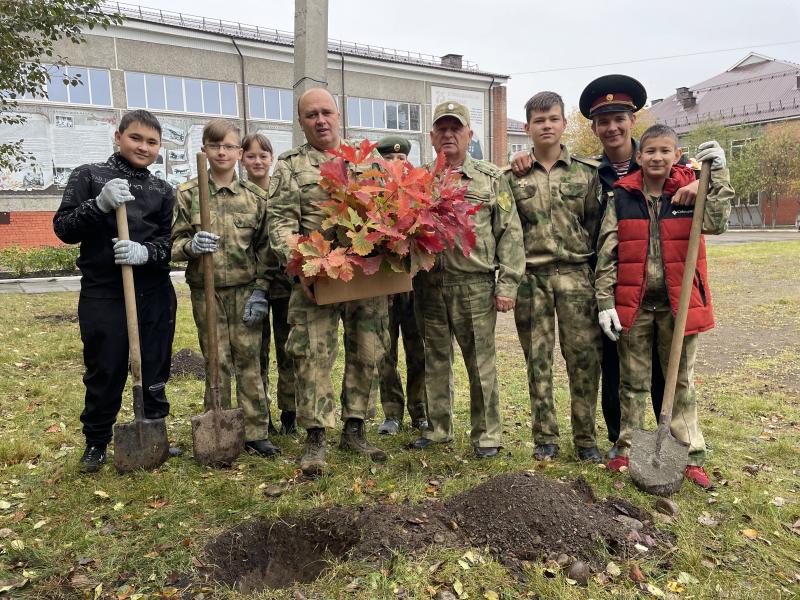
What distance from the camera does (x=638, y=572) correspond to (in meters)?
2.68

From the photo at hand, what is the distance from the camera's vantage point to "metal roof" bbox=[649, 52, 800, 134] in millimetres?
45156

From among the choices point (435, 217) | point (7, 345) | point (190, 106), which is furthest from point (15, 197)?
point (435, 217)

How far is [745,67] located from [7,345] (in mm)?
59665

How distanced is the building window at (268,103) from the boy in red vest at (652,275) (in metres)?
27.0

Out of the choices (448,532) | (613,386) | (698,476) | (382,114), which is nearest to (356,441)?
(448,532)

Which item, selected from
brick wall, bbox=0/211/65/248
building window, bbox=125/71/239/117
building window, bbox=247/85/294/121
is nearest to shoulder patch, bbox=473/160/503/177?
brick wall, bbox=0/211/65/248

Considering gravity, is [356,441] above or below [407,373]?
below

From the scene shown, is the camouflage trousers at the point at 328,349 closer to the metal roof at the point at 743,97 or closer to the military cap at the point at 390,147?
the military cap at the point at 390,147

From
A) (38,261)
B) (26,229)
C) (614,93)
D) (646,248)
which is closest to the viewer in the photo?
(646,248)

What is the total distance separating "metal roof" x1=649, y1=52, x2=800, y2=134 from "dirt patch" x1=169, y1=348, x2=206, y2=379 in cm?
4680

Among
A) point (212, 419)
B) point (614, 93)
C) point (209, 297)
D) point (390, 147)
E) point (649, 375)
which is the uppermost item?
point (614, 93)

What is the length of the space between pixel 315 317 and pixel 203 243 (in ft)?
2.72

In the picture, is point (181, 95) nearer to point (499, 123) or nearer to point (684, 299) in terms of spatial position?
point (499, 123)

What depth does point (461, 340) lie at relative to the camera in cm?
405
